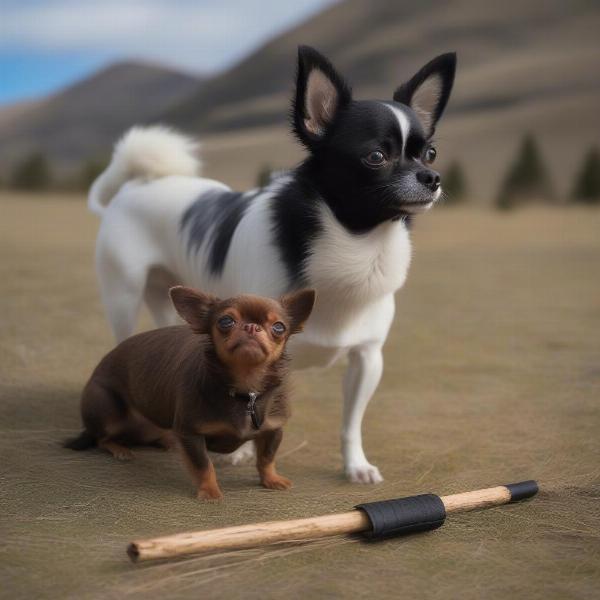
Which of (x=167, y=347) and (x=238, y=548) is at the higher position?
(x=167, y=347)

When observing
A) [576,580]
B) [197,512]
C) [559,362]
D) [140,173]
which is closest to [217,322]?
[197,512]

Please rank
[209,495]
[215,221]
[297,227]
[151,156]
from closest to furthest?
[209,495] < [297,227] < [215,221] < [151,156]

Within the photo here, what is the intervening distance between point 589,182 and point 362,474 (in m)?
14.8

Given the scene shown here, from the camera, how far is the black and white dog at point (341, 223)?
3285mm

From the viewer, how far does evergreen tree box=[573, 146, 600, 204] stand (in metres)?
17.1

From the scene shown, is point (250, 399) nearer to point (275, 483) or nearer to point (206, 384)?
point (206, 384)

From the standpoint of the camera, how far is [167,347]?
11.7 feet

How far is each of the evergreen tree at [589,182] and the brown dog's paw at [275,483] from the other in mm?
14898

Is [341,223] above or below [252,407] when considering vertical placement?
above

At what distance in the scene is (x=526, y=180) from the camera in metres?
17.3

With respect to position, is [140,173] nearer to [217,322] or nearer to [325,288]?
[325,288]

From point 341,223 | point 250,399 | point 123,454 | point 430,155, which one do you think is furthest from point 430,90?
point 123,454

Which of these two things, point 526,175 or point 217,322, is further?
point 526,175

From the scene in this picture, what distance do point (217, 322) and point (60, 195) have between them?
16.1 m
